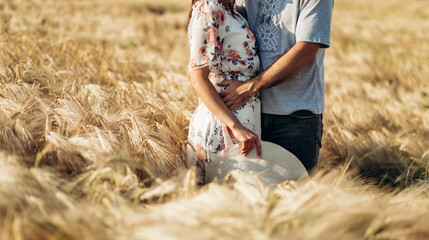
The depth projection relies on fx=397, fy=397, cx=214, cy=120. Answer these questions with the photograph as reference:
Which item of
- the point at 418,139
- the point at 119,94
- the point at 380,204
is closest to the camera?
the point at 380,204

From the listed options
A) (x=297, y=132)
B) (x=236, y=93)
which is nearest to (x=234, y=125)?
(x=236, y=93)

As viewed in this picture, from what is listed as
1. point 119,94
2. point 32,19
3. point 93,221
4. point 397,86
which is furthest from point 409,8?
point 93,221

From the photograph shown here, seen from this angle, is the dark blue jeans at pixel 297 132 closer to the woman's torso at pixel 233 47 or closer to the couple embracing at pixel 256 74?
the couple embracing at pixel 256 74

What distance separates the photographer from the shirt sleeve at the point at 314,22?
2.30m

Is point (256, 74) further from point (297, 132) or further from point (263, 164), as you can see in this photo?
point (263, 164)

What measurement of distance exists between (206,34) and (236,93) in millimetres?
393

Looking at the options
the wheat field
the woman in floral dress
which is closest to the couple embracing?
the woman in floral dress

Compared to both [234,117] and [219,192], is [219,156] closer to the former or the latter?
[234,117]

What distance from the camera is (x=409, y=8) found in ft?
80.8

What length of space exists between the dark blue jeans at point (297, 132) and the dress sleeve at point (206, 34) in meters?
0.66

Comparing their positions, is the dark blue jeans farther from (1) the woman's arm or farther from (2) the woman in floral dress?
(1) the woman's arm

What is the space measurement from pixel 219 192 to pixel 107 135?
0.93 metres

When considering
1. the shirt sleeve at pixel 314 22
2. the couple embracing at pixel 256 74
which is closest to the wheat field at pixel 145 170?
the couple embracing at pixel 256 74

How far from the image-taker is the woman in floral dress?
2189mm
